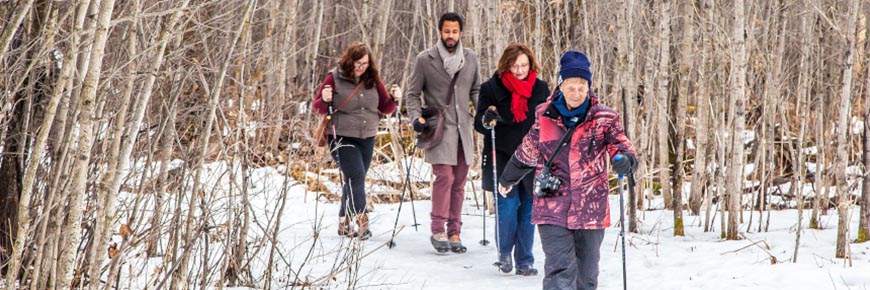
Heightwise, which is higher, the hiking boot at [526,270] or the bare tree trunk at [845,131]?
the bare tree trunk at [845,131]

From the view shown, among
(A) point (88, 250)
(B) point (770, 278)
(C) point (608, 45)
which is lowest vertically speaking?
(B) point (770, 278)

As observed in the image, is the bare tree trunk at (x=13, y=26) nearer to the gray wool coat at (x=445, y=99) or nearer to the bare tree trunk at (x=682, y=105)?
the gray wool coat at (x=445, y=99)

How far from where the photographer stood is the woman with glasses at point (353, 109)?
743 centimetres

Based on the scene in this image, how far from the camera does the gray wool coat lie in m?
6.99

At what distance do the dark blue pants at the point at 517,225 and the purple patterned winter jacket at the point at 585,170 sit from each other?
55.9 inches

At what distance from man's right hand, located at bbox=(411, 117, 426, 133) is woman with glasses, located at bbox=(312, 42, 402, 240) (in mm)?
602

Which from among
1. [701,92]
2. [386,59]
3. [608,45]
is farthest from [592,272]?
[386,59]

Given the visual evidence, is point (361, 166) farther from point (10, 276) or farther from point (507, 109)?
point (10, 276)

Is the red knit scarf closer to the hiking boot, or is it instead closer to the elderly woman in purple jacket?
the hiking boot

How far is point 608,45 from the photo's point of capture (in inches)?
447

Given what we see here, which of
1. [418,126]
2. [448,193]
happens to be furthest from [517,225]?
[418,126]

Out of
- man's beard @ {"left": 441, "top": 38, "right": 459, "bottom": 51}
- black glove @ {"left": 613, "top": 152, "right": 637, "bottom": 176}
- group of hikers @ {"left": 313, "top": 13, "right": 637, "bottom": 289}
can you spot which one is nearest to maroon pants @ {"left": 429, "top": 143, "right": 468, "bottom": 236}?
group of hikers @ {"left": 313, "top": 13, "right": 637, "bottom": 289}

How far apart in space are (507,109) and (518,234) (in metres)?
0.89

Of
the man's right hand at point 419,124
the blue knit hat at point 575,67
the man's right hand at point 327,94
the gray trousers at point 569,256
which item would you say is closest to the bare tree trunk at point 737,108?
the man's right hand at point 419,124
